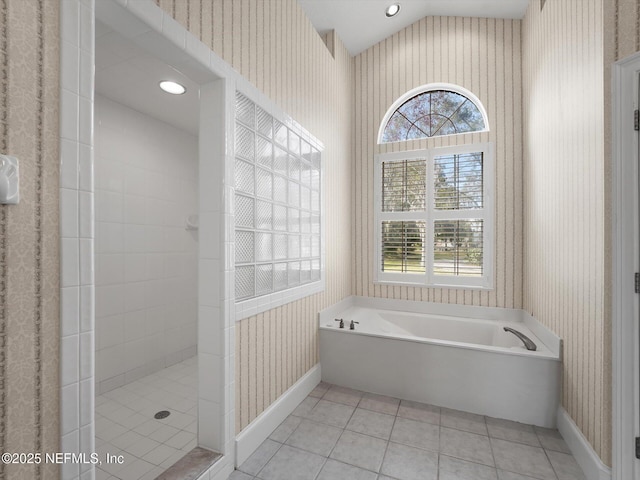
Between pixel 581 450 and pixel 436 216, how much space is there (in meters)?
1.98

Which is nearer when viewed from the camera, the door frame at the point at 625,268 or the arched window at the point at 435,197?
the door frame at the point at 625,268

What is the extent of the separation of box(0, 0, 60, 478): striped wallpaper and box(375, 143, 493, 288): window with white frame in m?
2.76

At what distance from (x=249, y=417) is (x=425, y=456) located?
101 cm

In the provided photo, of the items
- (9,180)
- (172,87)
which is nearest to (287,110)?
(172,87)

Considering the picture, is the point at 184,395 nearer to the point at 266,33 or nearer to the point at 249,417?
the point at 249,417

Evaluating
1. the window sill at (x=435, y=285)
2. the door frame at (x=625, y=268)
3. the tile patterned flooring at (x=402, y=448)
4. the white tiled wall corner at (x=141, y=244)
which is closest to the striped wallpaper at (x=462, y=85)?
the window sill at (x=435, y=285)

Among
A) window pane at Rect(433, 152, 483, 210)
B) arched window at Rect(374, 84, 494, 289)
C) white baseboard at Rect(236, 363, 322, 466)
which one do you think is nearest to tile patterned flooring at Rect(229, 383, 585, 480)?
white baseboard at Rect(236, 363, 322, 466)

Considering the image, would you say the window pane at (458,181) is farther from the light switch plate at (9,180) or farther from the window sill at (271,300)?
the light switch plate at (9,180)

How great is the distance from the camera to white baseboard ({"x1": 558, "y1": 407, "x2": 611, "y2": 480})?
141 centimetres

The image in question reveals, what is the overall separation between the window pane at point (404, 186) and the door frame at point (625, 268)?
5.66 ft

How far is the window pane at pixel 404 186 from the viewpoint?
10.2 feet

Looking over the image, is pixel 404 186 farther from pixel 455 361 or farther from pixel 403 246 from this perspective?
pixel 455 361

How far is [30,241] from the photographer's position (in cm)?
82

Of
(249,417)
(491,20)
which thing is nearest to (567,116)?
(491,20)
